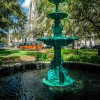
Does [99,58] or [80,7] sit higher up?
[80,7]

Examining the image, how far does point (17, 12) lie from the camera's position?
33.4 meters

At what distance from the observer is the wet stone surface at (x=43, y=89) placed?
9898mm

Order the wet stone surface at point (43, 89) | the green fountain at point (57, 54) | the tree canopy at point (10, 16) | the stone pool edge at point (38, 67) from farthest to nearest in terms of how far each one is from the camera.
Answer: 1. the tree canopy at point (10, 16)
2. the stone pool edge at point (38, 67)
3. the green fountain at point (57, 54)
4. the wet stone surface at point (43, 89)

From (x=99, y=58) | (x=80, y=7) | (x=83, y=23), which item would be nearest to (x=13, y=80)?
(x=99, y=58)

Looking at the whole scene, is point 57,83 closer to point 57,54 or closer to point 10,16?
point 57,54

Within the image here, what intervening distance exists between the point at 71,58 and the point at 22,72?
6378 mm

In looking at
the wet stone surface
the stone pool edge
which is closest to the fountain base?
the wet stone surface

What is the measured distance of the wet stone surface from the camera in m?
9.90

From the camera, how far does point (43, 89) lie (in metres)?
11.3

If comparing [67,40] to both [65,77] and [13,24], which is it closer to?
[65,77]

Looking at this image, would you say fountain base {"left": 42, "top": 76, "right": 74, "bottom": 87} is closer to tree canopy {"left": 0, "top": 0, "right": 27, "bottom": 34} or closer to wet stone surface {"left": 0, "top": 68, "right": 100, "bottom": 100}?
wet stone surface {"left": 0, "top": 68, "right": 100, "bottom": 100}

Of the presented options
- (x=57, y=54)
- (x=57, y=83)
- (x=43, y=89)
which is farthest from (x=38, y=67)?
(x=43, y=89)

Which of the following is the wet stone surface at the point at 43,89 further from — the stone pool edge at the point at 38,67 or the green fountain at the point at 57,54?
the stone pool edge at the point at 38,67

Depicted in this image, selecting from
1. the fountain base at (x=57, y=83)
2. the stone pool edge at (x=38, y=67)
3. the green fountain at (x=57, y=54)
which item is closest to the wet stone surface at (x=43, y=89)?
the fountain base at (x=57, y=83)
